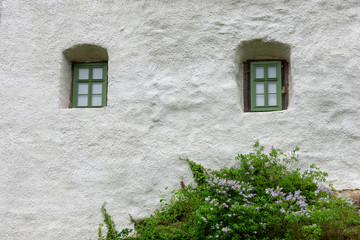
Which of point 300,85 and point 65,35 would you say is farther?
point 65,35

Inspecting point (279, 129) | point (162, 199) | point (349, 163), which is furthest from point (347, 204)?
point (162, 199)

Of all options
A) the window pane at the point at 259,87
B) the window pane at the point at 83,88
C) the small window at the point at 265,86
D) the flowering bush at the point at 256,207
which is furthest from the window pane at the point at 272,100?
the window pane at the point at 83,88

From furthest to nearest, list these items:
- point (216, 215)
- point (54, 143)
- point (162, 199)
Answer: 1. point (54, 143)
2. point (162, 199)
3. point (216, 215)

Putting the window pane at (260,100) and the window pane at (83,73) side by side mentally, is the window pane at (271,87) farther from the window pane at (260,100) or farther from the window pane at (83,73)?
the window pane at (83,73)

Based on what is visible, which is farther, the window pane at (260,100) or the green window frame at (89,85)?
the green window frame at (89,85)

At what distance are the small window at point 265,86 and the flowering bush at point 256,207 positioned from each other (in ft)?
2.77

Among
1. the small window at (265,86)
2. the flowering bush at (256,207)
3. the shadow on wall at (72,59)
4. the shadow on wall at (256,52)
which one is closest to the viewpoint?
the flowering bush at (256,207)

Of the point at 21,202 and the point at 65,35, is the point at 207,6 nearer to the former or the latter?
the point at 65,35

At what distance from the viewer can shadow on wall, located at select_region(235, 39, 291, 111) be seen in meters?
6.96

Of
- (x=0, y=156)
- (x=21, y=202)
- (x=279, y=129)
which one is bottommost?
(x=21, y=202)

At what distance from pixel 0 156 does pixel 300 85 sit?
4373 mm

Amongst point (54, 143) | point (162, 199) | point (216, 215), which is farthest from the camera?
point (54, 143)

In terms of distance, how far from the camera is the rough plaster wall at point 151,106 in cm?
652

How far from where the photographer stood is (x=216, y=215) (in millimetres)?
5391
